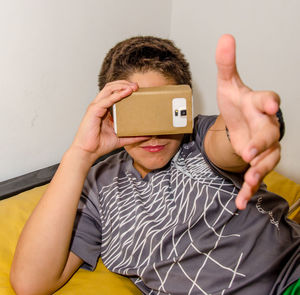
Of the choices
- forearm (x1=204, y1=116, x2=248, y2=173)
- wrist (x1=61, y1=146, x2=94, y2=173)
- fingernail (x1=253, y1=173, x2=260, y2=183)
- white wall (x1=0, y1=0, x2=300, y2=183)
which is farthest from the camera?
white wall (x1=0, y1=0, x2=300, y2=183)

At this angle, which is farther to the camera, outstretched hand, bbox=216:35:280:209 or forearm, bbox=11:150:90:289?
forearm, bbox=11:150:90:289

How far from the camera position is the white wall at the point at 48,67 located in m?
0.94

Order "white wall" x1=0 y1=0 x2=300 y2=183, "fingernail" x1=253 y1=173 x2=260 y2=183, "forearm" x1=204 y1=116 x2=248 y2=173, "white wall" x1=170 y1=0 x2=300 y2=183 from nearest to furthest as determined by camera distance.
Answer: "fingernail" x1=253 y1=173 x2=260 y2=183 → "forearm" x1=204 y1=116 x2=248 y2=173 → "white wall" x1=0 y1=0 x2=300 y2=183 → "white wall" x1=170 y1=0 x2=300 y2=183

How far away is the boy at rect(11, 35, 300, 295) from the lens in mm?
651

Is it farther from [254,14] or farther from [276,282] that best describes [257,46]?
[276,282]

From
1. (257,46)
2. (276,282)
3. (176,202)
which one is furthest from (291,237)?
(257,46)

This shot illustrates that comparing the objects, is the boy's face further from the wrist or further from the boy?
the wrist

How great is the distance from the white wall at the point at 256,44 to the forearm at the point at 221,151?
25.2 inches

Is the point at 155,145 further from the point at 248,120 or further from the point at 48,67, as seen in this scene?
the point at 48,67

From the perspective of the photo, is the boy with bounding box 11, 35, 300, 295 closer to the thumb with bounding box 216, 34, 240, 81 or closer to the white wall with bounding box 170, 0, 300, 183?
the thumb with bounding box 216, 34, 240, 81

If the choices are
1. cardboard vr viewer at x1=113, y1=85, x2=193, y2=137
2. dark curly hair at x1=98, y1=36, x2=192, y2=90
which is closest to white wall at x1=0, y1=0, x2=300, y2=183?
dark curly hair at x1=98, y1=36, x2=192, y2=90

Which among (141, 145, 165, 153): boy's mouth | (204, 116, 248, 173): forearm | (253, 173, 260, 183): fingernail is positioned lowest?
(141, 145, 165, 153): boy's mouth

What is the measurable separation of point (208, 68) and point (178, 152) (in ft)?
2.30

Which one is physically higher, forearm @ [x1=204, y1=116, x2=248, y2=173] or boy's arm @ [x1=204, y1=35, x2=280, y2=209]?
boy's arm @ [x1=204, y1=35, x2=280, y2=209]
